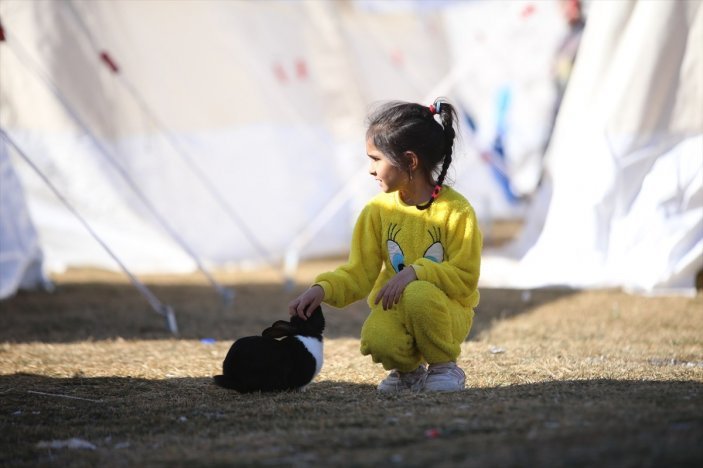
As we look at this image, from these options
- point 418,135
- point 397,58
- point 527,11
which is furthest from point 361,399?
point 397,58

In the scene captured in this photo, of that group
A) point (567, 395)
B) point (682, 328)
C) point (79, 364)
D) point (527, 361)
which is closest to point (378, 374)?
point (527, 361)

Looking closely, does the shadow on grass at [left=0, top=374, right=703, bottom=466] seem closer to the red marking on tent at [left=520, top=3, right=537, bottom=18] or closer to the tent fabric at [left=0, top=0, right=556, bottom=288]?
the tent fabric at [left=0, top=0, right=556, bottom=288]

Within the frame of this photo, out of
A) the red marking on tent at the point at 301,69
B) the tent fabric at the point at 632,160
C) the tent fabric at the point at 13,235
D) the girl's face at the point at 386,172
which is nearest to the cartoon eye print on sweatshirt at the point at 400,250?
the girl's face at the point at 386,172

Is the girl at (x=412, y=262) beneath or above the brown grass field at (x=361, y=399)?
above

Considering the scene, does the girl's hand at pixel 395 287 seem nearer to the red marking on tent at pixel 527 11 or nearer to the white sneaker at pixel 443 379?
the white sneaker at pixel 443 379

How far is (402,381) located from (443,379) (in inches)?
5.4

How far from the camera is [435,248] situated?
261 centimetres

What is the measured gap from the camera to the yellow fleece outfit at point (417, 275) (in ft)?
8.15

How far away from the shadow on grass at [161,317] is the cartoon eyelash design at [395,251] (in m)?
1.29

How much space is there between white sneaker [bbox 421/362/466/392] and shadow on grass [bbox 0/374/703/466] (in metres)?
0.07

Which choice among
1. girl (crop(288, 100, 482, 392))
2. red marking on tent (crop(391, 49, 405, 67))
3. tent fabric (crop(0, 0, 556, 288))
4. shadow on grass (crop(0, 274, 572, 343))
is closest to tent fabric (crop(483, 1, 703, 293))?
shadow on grass (crop(0, 274, 572, 343))

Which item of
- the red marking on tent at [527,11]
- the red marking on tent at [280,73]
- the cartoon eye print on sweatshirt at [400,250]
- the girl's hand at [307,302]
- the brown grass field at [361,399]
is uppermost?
the red marking on tent at [527,11]

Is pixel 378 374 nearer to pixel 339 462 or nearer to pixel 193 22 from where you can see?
pixel 339 462

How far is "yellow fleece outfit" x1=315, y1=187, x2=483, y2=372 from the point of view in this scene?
2.48m
